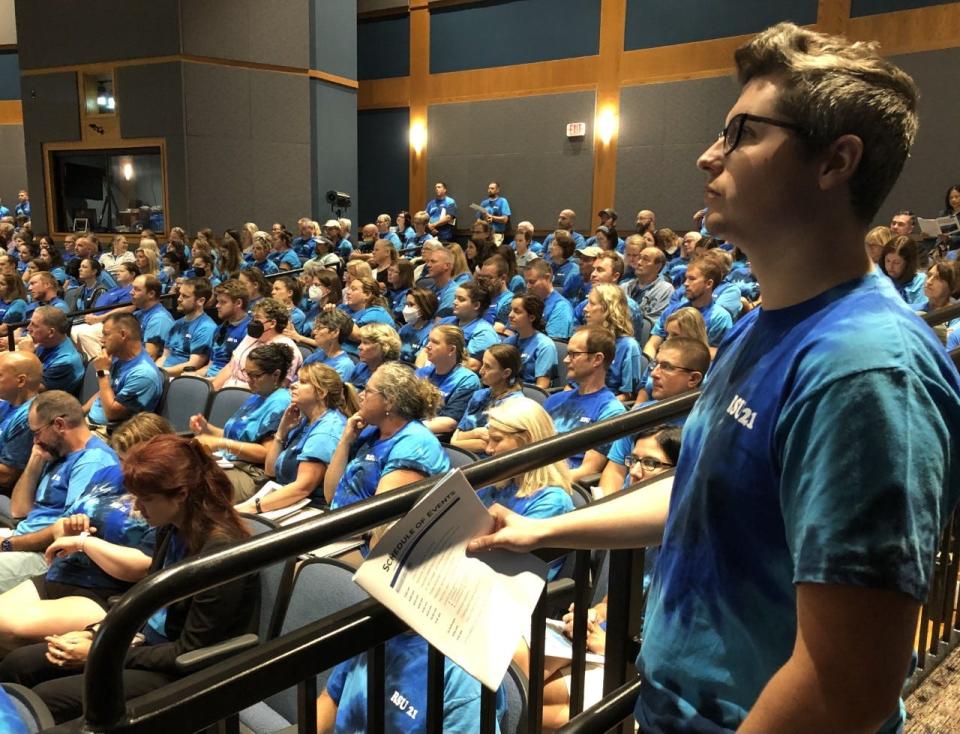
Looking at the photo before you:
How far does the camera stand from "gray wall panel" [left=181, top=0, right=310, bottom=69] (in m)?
12.8

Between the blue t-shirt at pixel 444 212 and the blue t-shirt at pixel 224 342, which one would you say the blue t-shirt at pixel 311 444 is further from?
the blue t-shirt at pixel 444 212

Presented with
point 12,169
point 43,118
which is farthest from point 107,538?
point 12,169

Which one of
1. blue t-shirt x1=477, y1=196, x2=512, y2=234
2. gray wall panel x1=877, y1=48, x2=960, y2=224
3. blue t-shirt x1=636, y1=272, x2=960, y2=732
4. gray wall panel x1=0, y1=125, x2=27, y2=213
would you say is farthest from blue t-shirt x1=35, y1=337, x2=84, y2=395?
gray wall panel x1=0, y1=125, x2=27, y2=213

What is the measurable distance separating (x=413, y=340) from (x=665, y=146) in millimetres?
8297

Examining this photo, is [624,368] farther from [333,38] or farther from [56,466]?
[333,38]

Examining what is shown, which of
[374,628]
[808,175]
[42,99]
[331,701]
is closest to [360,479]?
[331,701]

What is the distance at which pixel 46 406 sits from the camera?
12.5 ft

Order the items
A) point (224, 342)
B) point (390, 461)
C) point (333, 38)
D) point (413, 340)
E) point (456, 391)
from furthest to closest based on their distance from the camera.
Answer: point (333, 38) < point (224, 342) < point (413, 340) < point (456, 391) < point (390, 461)

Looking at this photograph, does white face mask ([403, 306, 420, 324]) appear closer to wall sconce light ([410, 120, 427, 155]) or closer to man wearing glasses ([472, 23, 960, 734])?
man wearing glasses ([472, 23, 960, 734])

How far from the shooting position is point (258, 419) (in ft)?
16.1

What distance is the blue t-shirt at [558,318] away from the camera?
23.1 ft

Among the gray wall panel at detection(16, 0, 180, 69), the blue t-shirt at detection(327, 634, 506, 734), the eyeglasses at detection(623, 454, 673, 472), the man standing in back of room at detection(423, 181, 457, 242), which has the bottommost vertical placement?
the blue t-shirt at detection(327, 634, 506, 734)

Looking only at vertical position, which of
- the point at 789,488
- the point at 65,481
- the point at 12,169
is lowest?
the point at 65,481

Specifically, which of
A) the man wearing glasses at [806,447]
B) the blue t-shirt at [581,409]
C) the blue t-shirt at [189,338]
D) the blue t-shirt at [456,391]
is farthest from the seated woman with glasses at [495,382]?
the man wearing glasses at [806,447]
